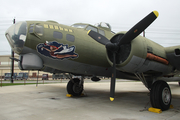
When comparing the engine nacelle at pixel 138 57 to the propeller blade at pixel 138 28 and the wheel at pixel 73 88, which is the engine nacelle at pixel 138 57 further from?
the wheel at pixel 73 88

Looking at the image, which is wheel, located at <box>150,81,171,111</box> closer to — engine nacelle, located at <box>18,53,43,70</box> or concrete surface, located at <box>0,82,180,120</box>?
concrete surface, located at <box>0,82,180,120</box>

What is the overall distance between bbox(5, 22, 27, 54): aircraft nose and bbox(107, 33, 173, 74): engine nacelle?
3.65 m

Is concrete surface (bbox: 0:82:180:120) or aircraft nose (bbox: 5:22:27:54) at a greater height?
aircraft nose (bbox: 5:22:27:54)

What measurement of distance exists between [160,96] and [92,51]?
3579 mm

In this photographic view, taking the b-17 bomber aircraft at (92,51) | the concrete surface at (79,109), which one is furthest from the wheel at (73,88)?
the b-17 bomber aircraft at (92,51)

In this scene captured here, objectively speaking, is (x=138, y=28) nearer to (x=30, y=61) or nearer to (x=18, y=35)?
(x=30, y=61)

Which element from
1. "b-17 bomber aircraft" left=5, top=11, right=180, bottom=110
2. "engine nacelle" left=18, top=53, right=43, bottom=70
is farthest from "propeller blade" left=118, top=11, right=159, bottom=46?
"engine nacelle" left=18, top=53, right=43, bottom=70

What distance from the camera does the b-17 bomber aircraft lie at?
230 inches

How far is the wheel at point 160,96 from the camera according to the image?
19.3 ft

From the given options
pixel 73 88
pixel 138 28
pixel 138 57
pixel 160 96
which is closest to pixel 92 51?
pixel 138 57

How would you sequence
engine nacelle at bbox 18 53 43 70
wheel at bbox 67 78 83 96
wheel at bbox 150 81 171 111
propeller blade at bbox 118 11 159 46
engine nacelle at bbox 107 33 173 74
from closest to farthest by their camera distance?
1. propeller blade at bbox 118 11 159 46
2. engine nacelle at bbox 107 33 173 74
3. wheel at bbox 150 81 171 111
4. engine nacelle at bbox 18 53 43 70
5. wheel at bbox 67 78 83 96

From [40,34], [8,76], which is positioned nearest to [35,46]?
[40,34]

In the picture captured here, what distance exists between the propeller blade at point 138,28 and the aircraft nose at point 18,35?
3992 mm

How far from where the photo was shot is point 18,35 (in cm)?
583
